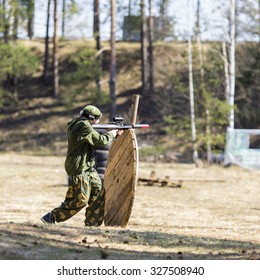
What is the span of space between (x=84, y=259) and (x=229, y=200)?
11.4 m

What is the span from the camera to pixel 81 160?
10.8m

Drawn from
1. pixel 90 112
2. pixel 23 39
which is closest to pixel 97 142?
pixel 90 112

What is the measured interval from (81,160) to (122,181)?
89 centimetres

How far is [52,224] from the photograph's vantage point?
1077 centimetres

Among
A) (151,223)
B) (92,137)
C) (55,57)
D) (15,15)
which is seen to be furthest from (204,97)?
(92,137)

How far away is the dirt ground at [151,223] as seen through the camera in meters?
8.58

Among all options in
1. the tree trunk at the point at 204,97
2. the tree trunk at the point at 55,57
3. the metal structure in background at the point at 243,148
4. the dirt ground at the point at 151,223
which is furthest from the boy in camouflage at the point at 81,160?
the tree trunk at the point at 55,57

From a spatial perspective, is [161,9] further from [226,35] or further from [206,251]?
[206,251]

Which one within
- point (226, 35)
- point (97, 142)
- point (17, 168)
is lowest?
point (17, 168)

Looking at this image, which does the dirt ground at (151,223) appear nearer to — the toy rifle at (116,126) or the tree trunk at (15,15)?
the toy rifle at (116,126)

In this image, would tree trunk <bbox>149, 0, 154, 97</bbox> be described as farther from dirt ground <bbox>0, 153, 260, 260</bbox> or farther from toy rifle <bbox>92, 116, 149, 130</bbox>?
toy rifle <bbox>92, 116, 149, 130</bbox>

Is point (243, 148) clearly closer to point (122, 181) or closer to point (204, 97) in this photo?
point (204, 97)

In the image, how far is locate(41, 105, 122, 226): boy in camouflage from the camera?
10.7 metres

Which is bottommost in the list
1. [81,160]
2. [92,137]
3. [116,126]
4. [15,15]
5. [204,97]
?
[81,160]
